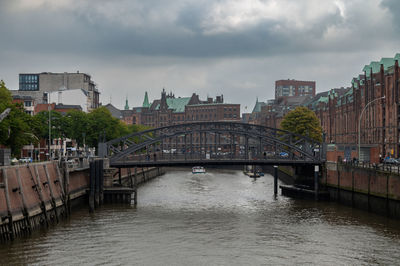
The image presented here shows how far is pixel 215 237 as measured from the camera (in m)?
41.8

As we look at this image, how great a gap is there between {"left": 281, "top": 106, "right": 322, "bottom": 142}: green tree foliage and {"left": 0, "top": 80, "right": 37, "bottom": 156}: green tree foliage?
48.1 meters

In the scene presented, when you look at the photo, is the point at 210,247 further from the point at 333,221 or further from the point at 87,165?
the point at 87,165

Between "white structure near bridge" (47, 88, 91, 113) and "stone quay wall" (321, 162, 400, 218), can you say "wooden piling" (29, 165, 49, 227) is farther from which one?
"white structure near bridge" (47, 88, 91, 113)

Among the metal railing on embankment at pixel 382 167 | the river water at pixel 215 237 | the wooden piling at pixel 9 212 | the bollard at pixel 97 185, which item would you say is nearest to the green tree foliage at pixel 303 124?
the metal railing on embankment at pixel 382 167

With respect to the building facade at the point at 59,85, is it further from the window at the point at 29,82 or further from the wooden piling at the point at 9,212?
the wooden piling at the point at 9,212

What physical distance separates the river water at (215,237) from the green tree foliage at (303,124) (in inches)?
1607

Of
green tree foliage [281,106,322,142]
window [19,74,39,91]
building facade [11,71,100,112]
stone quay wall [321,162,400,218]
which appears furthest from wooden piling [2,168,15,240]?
window [19,74,39,91]

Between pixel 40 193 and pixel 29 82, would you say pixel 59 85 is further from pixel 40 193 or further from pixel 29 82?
pixel 40 193

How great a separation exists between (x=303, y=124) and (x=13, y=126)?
5468cm

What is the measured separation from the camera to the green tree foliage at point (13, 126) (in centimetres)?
5944

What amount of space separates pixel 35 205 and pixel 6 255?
9152 mm

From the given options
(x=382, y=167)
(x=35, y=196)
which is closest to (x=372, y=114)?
(x=382, y=167)

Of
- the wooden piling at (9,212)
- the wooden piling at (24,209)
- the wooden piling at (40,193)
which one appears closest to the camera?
the wooden piling at (9,212)

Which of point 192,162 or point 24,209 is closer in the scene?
point 24,209
